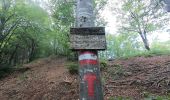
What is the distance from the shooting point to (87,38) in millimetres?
2900

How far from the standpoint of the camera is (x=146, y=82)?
Answer: 843 cm

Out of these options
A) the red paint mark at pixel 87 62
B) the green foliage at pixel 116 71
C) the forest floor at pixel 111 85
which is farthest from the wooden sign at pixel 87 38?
the green foliage at pixel 116 71

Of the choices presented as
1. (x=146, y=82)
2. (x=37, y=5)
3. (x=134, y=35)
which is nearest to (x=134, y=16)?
(x=134, y=35)

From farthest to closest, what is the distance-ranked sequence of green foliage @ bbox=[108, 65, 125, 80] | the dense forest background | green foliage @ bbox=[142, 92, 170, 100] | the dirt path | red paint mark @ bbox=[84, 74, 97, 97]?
the dense forest background < green foliage @ bbox=[108, 65, 125, 80] < the dirt path < green foliage @ bbox=[142, 92, 170, 100] < red paint mark @ bbox=[84, 74, 97, 97]

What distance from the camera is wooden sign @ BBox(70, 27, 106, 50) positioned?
2850 millimetres

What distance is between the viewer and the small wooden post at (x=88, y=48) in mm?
2695

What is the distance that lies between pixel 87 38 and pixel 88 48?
14cm

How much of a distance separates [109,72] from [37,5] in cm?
774

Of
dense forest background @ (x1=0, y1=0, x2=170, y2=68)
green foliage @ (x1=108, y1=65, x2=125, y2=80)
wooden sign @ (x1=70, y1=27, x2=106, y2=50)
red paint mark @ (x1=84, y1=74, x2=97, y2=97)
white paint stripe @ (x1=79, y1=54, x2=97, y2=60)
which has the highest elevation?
dense forest background @ (x1=0, y1=0, x2=170, y2=68)

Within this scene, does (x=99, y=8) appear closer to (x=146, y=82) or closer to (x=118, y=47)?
(x=146, y=82)

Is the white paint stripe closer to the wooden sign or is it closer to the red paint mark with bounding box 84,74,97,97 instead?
the wooden sign

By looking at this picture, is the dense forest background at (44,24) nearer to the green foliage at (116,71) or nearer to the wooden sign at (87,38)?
the green foliage at (116,71)

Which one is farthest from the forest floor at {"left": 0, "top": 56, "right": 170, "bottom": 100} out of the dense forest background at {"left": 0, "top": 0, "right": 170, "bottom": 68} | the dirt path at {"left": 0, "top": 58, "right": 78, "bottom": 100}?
the dense forest background at {"left": 0, "top": 0, "right": 170, "bottom": 68}

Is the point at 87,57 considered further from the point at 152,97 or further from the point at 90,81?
the point at 152,97
